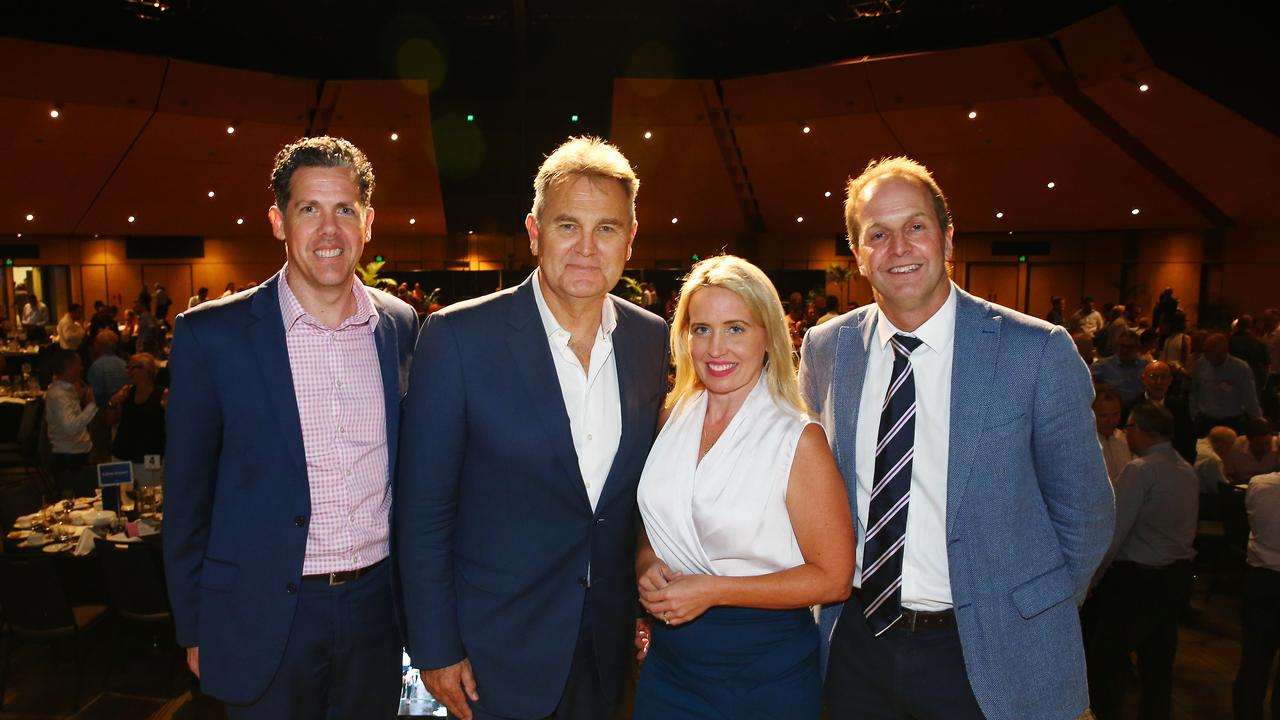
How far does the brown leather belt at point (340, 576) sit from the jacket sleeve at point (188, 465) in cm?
32

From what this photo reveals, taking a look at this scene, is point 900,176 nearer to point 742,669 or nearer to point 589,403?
point 589,403

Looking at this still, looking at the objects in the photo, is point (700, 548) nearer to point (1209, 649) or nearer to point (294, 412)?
point (294, 412)

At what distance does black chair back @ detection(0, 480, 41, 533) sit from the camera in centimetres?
521

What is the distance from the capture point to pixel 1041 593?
6.36 feet

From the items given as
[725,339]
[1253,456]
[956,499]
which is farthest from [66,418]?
[1253,456]

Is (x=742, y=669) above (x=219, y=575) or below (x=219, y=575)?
below

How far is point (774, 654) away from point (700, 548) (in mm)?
338

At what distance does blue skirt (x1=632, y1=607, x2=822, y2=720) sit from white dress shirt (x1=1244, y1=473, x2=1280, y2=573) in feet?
10.9

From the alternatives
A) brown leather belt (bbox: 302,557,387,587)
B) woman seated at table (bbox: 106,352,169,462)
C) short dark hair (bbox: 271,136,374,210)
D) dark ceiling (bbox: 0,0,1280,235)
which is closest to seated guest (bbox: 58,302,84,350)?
dark ceiling (bbox: 0,0,1280,235)

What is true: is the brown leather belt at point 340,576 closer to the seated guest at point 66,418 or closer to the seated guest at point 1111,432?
the seated guest at point 1111,432

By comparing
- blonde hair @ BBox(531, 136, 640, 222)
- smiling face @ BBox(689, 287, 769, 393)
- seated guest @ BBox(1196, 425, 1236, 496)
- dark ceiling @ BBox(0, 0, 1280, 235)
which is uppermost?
dark ceiling @ BBox(0, 0, 1280, 235)

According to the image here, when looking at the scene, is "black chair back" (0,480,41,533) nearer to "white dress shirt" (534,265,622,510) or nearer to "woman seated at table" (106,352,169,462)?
"woman seated at table" (106,352,169,462)

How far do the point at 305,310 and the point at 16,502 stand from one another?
15.2 feet

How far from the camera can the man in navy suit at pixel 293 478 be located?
6.97 feet
